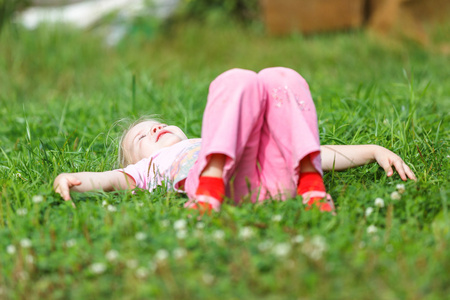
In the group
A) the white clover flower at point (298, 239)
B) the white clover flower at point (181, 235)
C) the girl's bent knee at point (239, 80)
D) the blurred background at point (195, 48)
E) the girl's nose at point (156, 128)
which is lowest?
the blurred background at point (195, 48)

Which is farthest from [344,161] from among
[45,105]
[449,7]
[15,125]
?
[449,7]

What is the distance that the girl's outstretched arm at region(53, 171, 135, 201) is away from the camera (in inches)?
94.7

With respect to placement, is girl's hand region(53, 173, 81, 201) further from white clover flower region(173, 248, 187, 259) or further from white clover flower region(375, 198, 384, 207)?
white clover flower region(375, 198, 384, 207)

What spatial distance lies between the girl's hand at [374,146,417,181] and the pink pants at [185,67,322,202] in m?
0.41

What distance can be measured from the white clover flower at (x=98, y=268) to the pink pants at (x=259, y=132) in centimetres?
59

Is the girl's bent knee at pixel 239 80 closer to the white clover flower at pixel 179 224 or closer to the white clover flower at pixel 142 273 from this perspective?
the white clover flower at pixel 179 224

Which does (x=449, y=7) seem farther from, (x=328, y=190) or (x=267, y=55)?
(x=328, y=190)

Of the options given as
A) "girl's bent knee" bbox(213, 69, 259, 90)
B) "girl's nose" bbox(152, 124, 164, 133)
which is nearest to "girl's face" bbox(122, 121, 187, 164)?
"girl's nose" bbox(152, 124, 164, 133)

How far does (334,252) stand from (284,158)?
2.15ft

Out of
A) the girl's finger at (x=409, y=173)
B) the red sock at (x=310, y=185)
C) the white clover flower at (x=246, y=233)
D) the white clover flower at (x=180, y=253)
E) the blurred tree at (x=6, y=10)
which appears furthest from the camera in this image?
the blurred tree at (x=6, y=10)

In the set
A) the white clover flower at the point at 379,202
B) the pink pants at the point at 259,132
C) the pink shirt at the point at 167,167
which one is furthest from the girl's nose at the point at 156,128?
the white clover flower at the point at 379,202

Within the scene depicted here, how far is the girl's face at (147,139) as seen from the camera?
2.76 m

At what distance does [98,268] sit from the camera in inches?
71.2

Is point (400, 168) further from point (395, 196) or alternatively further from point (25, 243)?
point (25, 243)
